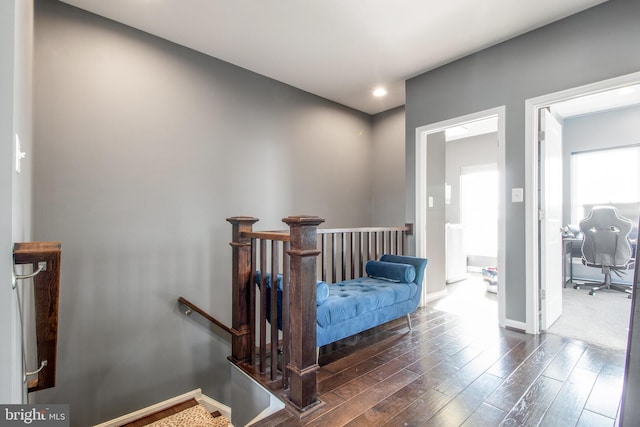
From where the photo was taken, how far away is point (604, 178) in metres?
4.57

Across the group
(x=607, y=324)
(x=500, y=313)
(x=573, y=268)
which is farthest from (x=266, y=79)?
(x=573, y=268)

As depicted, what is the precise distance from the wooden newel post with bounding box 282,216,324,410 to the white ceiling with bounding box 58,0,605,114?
1793 millimetres

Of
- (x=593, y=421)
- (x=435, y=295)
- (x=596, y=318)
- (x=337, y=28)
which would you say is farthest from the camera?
(x=435, y=295)

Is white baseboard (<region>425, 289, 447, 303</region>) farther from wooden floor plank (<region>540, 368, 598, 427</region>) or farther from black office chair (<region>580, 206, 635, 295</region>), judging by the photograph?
black office chair (<region>580, 206, 635, 295</region>)

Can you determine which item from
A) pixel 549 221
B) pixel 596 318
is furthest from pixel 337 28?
pixel 596 318

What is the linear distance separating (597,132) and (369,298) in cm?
496

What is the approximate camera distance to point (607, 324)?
276 cm

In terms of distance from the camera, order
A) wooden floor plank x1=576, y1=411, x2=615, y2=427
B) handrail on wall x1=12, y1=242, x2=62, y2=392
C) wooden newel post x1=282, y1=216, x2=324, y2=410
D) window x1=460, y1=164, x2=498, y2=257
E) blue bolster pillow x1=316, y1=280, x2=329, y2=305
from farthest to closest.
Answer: window x1=460, y1=164, x2=498, y2=257
blue bolster pillow x1=316, y1=280, x2=329, y2=305
wooden newel post x1=282, y1=216, x2=324, y2=410
wooden floor plank x1=576, y1=411, x2=615, y2=427
handrail on wall x1=12, y1=242, x2=62, y2=392

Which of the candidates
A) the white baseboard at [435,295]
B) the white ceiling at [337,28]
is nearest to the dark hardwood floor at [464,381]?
the white baseboard at [435,295]

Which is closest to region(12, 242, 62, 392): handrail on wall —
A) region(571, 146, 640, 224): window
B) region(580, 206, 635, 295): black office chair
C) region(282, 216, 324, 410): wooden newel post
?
region(282, 216, 324, 410): wooden newel post

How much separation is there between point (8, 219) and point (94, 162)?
6.41 ft

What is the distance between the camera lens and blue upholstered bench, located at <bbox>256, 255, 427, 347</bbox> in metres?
2.00

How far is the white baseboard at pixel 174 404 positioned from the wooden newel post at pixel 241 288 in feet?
3.23

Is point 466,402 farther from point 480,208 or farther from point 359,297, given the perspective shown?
point 480,208
